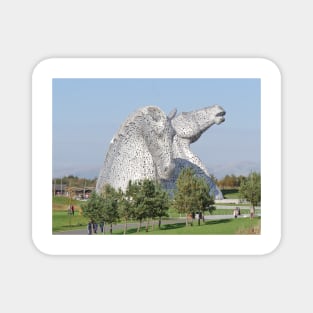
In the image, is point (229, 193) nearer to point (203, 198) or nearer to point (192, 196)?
point (203, 198)

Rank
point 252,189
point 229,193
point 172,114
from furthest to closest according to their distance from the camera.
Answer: point 229,193, point 172,114, point 252,189

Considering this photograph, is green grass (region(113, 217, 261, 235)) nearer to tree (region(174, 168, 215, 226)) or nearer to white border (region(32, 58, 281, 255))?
white border (region(32, 58, 281, 255))

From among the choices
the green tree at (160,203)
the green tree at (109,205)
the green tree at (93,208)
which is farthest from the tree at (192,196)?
the green tree at (93,208)

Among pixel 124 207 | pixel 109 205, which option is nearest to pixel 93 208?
pixel 109 205

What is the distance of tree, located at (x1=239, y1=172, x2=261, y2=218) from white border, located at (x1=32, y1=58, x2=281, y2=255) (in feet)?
2.06

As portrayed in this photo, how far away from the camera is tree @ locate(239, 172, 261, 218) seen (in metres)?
9.14
